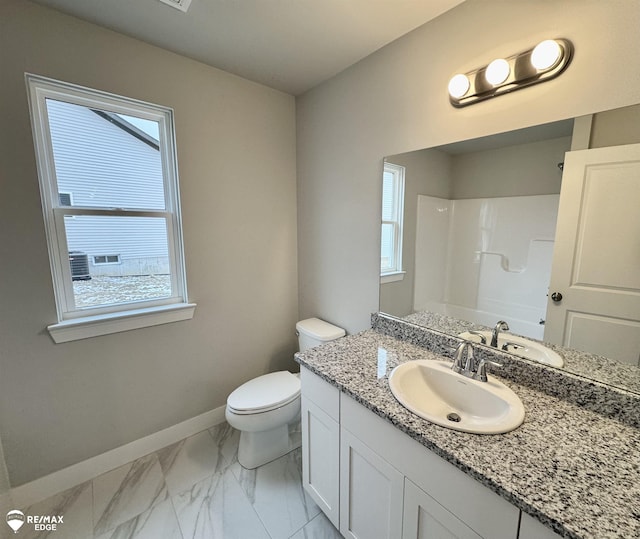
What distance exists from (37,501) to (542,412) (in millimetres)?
2401

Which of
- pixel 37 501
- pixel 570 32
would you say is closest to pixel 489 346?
pixel 570 32

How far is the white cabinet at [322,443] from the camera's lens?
120cm

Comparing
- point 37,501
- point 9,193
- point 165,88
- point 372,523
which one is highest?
point 165,88

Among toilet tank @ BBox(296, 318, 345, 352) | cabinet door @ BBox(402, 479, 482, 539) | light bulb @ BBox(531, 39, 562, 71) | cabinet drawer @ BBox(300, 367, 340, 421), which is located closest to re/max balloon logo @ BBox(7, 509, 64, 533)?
cabinet drawer @ BBox(300, 367, 340, 421)

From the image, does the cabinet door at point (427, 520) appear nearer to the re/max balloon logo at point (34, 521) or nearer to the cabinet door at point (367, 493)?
the cabinet door at point (367, 493)

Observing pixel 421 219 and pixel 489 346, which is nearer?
pixel 489 346

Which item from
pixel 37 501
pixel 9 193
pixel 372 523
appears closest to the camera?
pixel 372 523

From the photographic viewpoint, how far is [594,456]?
2.50ft

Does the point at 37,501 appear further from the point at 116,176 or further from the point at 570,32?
the point at 570,32

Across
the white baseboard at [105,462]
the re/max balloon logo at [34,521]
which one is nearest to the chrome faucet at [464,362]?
the white baseboard at [105,462]

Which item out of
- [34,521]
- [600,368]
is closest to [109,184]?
[34,521]

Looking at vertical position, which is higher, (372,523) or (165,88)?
(165,88)

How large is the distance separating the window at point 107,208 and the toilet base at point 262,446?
0.87m

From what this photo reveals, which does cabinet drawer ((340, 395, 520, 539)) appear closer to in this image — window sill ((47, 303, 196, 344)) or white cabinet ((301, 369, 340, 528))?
white cabinet ((301, 369, 340, 528))
